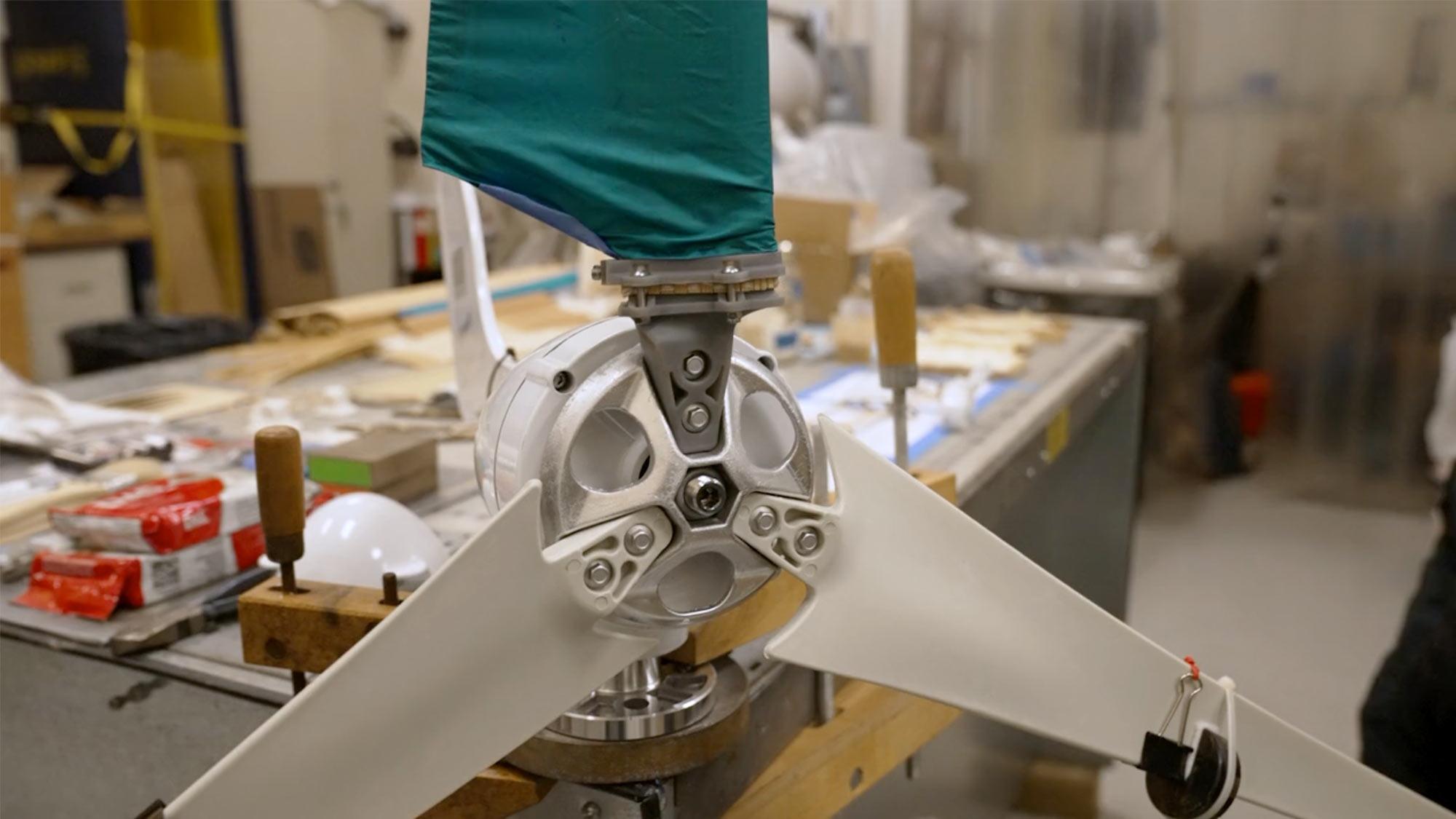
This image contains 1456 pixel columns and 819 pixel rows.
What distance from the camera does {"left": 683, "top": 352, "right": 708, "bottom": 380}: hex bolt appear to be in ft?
1.90

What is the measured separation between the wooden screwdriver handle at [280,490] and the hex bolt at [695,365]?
29 centimetres

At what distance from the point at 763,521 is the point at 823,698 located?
0.32 m

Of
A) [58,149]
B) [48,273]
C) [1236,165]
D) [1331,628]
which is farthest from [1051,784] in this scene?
[58,149]

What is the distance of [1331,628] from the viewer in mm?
2621

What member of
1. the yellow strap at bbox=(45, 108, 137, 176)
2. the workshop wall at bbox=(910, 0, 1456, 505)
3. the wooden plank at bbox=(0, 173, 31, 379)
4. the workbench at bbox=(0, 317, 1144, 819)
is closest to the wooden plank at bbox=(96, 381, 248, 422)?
the workbench at bbox=(0, 317, 1144, 819)

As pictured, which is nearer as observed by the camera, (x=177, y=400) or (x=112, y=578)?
(x=112, y=578)

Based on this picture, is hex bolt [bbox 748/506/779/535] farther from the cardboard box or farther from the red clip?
the cardboard box

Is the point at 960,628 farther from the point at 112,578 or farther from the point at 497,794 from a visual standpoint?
the point at 112,578

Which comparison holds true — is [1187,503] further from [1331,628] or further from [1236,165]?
[1236,165]

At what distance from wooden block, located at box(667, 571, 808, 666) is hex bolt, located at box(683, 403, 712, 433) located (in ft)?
0.51

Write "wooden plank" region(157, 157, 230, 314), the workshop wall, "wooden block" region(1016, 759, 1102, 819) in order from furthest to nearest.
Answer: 1. "wooden plank" region(157, 157, 230, 314)
2. the workshop wall
3. "wooden block" region(1016, 759, 1102, 819)

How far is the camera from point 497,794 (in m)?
0.67

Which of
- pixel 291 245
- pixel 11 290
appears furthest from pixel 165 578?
pixel 291 245

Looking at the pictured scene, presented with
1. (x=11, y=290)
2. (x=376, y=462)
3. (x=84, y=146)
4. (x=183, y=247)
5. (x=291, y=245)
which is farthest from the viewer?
(x=291, y=245)
